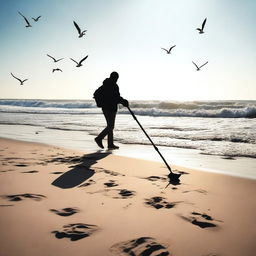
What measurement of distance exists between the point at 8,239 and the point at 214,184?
3.12m

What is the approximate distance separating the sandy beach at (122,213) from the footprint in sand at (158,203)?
12 millimetres

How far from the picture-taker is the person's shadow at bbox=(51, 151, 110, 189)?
441 centimetres

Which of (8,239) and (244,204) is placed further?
(244,204)

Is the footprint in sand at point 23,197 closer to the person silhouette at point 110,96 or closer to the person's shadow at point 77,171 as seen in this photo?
the person's shadow at point 77,171

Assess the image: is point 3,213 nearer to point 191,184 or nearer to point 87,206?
point 87,206

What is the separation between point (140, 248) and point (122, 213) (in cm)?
77

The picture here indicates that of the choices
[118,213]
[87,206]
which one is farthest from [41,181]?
[118,213]

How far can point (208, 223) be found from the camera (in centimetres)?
304

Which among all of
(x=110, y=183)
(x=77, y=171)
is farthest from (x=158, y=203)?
(x=77, y=171)

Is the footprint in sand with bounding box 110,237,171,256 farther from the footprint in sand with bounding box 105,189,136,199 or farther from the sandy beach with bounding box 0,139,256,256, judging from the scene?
the footprint in sand with bounding box 105,189,136,199

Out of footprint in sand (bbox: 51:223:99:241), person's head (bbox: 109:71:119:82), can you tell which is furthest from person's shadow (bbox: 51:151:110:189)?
person's head (bbox: 109:71:119:82)

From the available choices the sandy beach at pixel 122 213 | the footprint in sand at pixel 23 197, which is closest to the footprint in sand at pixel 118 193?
the sandy beach at pixel 122 213

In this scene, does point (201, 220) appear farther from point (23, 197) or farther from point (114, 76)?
point (114, 76)

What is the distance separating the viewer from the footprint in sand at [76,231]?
266 centimetres
